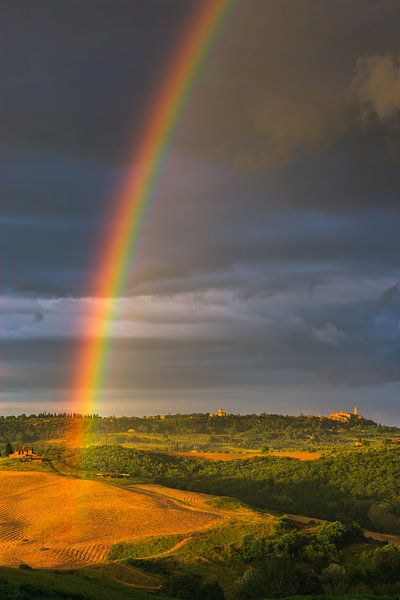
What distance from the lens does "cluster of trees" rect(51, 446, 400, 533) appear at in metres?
102

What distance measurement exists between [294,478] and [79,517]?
48.8 meters

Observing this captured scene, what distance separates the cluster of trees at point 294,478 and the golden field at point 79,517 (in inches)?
570

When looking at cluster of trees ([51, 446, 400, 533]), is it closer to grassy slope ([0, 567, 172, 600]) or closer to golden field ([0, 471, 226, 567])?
golden field ([0, 471, 226, 567])

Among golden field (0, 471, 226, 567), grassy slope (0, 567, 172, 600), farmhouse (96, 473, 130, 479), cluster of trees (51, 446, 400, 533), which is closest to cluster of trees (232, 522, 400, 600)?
grassy slope (0, 567, 172, 600)

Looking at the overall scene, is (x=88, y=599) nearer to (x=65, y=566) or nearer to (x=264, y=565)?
(x=264, y=565)

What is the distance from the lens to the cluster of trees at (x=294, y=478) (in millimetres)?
101500

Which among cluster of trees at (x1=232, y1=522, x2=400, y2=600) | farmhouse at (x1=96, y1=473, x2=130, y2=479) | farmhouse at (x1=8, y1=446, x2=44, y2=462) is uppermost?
farmhouse at (x1=8, y1=446, x2=44, y2=462)

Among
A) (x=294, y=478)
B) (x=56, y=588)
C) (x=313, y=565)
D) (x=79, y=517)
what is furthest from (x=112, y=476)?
(x=56, y=588)

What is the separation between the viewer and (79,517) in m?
89.1

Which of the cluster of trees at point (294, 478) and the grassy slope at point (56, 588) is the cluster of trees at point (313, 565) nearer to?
the grassy slope at point (56, 588)

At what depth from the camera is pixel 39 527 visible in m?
85.2

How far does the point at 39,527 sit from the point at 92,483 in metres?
25.5

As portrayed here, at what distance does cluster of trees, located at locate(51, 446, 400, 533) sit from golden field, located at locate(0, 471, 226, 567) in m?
14.5

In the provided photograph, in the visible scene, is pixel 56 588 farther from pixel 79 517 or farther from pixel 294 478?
pixel 294 478
